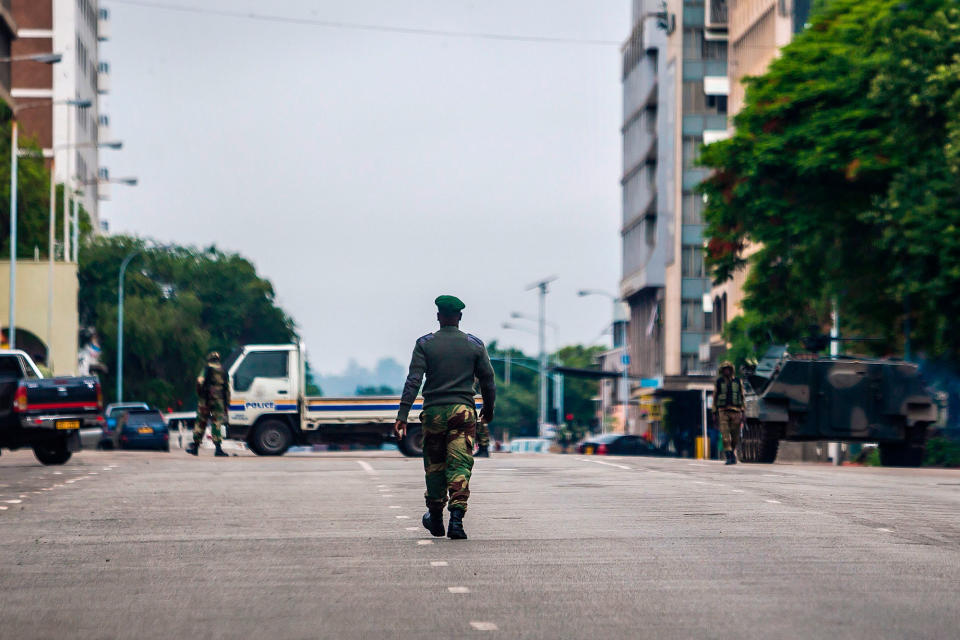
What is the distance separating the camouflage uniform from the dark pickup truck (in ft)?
12.6

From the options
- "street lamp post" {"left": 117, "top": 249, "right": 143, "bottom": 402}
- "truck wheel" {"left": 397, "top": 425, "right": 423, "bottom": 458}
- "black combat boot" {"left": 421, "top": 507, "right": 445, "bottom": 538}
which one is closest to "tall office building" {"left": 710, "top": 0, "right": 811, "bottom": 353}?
"street lamp post" {"left": 117, "top": 249, "right": 143, "bottom": 402}

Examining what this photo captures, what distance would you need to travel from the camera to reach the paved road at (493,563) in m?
8.96

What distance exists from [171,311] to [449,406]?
73.2 metres

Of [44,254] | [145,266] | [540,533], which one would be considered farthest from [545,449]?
[540,533]

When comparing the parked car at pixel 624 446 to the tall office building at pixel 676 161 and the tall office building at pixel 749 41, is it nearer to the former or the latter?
the tall office building at pixel 749 41

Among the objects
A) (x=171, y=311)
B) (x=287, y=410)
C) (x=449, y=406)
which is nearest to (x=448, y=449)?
(x=449, y=406)

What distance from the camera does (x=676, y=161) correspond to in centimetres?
9744

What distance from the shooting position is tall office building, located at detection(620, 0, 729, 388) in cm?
9725

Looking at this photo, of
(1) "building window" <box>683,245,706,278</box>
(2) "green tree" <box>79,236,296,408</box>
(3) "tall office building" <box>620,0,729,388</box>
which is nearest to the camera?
(2) "green tree" <box>79,236,296,408</box>

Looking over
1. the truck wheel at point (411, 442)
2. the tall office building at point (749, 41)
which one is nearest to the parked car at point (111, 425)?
the truck wheel at point (411, 442)

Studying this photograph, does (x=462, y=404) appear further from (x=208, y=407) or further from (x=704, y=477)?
(x=208, y=407)

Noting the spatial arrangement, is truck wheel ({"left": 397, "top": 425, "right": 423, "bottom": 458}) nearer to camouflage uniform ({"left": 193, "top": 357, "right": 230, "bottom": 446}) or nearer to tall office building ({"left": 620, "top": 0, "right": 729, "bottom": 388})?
camouflage uniform ({"left": 193, "top": 357, "right": 230, "bottom": 446})

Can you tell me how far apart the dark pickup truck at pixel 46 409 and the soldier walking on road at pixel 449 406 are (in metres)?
16.0

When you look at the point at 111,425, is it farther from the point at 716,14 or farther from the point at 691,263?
the point at 716,14
